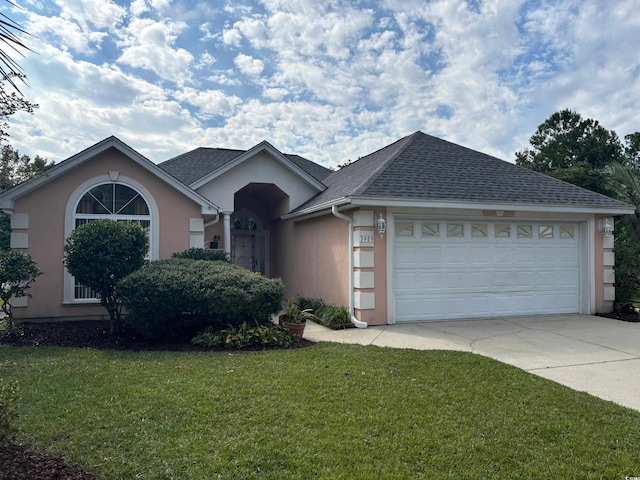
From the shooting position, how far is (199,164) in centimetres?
1488

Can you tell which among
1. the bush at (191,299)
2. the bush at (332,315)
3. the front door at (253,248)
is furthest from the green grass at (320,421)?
the front door at (253,248)

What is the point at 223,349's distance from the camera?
715 cm

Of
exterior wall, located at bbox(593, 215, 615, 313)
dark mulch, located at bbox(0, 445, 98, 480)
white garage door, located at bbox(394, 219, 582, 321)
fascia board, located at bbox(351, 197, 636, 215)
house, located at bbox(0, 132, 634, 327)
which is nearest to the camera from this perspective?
dark mulch, located at bbox(0, 445, 98, 480)

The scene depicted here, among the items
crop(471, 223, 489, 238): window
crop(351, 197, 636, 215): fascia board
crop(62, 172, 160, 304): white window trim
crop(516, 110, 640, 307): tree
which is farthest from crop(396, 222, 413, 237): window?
crop(516, 110, 640, 307): tree

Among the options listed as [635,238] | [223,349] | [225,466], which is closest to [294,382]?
[225,466]

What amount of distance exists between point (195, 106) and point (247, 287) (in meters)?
8.18

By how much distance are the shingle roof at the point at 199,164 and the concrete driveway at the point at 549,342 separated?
6.94m

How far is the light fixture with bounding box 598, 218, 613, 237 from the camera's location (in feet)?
36.0

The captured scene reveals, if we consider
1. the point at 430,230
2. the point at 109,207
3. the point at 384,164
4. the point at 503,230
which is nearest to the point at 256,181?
the point at 384,164

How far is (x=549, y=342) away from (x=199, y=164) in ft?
39.9

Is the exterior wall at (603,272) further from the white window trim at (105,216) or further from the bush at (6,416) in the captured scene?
the bush at (6,416)

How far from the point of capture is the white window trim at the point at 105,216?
9.63m

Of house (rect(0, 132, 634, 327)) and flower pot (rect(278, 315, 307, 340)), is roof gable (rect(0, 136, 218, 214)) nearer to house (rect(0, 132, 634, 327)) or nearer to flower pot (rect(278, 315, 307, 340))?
house (rect(0, 132, 634, 327))

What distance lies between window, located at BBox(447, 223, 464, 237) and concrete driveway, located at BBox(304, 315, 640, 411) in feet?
6.87
